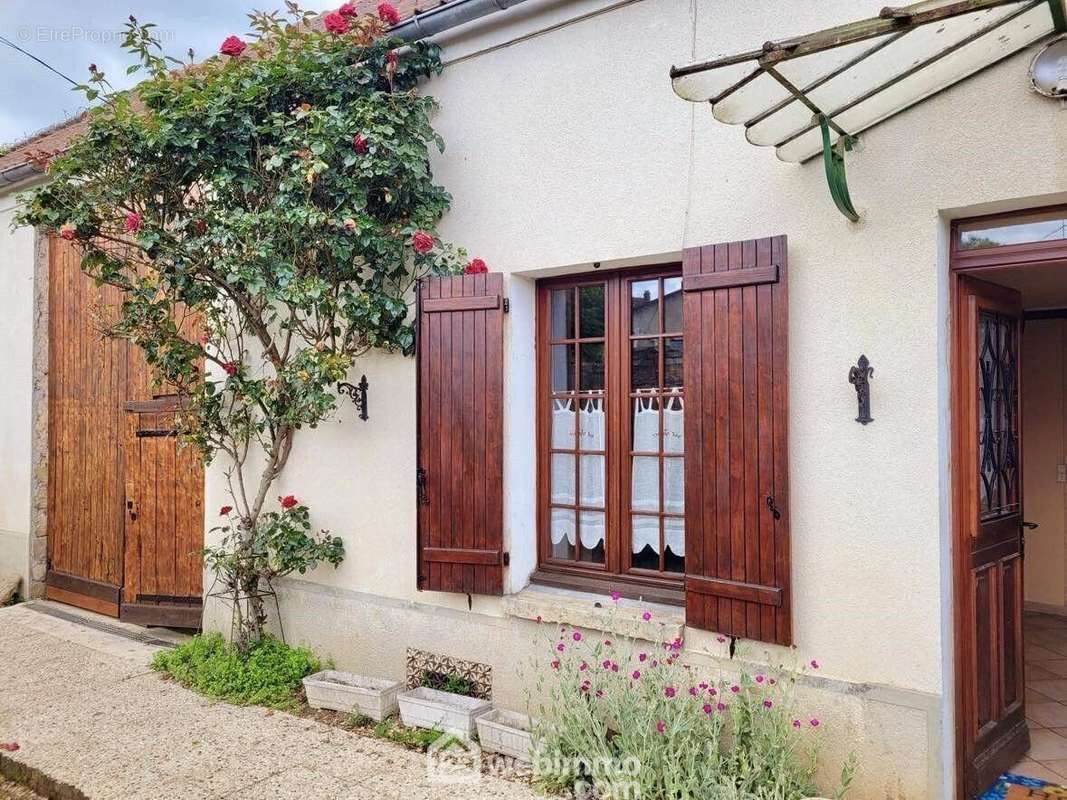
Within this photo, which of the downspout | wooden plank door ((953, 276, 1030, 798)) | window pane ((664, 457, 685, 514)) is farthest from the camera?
the downspout

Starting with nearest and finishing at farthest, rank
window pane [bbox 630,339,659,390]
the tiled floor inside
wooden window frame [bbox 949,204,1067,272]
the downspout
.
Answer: wooden window frame [bbox 949,204,1067,272], the tiled floor inside, window pane [bbox 630,339,659,390], the downspout

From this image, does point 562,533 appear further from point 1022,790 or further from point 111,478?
point 111,478

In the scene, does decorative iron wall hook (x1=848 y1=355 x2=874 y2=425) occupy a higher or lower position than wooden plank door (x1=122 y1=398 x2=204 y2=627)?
higher

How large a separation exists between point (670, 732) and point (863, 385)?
1.79 meters

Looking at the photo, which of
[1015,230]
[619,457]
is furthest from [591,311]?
[1015,230]

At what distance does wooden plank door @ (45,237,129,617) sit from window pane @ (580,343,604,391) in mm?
4700

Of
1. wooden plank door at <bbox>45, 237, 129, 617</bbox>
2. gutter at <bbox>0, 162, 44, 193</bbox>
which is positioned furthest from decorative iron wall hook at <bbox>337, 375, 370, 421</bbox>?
gutter at <bbox>0, 162, 44, 193</bbox>

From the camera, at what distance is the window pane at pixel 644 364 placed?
423cm

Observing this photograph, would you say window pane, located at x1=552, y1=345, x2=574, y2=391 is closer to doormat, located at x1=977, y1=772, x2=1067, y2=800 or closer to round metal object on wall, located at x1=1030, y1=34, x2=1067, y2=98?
round metal object on wall, located at x1=1030, y1=34, x2=1067, y2=98

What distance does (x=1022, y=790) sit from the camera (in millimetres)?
3514

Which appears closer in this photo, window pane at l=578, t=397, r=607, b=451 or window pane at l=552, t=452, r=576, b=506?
window pane at l=578, t=397, r=607, b=451

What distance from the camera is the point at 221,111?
15.1 feet

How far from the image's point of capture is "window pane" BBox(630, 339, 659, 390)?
4.23 meters

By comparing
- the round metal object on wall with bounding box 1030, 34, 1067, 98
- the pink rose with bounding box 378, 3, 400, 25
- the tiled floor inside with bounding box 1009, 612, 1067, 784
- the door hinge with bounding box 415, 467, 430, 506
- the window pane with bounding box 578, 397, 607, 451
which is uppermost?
the pink rose with bounding box 378, 3, 400, 25
